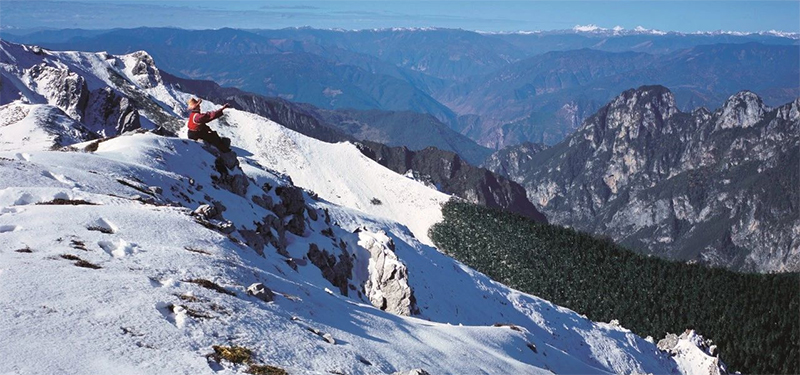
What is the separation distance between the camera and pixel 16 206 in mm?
32469

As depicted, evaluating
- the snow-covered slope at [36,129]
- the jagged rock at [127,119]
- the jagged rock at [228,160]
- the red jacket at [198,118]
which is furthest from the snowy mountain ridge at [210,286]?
the jagged rock at [127,119]

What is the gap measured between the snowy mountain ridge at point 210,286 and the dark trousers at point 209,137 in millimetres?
1651

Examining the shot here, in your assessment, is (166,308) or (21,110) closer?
(166,308)

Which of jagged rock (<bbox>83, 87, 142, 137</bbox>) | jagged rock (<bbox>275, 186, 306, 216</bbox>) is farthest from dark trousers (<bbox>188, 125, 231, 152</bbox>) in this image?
jagged rock (<bbox>83, 87, 142, 137</bbox>)

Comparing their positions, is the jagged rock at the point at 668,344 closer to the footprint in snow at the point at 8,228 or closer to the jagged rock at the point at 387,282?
the jagged rock at the point at 387,282

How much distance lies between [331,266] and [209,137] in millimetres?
19708

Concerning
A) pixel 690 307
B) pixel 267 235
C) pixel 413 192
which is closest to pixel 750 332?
pixel 690 307

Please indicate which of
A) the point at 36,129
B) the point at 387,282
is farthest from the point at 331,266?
the point at 36,129

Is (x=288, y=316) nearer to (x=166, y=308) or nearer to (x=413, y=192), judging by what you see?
(x=166, y=308)

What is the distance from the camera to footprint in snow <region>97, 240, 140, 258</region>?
28.5 metres

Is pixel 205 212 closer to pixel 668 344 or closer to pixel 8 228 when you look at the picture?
pixel 8 228

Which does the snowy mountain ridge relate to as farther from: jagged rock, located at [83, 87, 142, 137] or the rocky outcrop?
jagged rock, located at [83, 87, 142, 137]

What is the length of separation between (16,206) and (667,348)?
9191cm

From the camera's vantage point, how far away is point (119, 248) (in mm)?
29109
